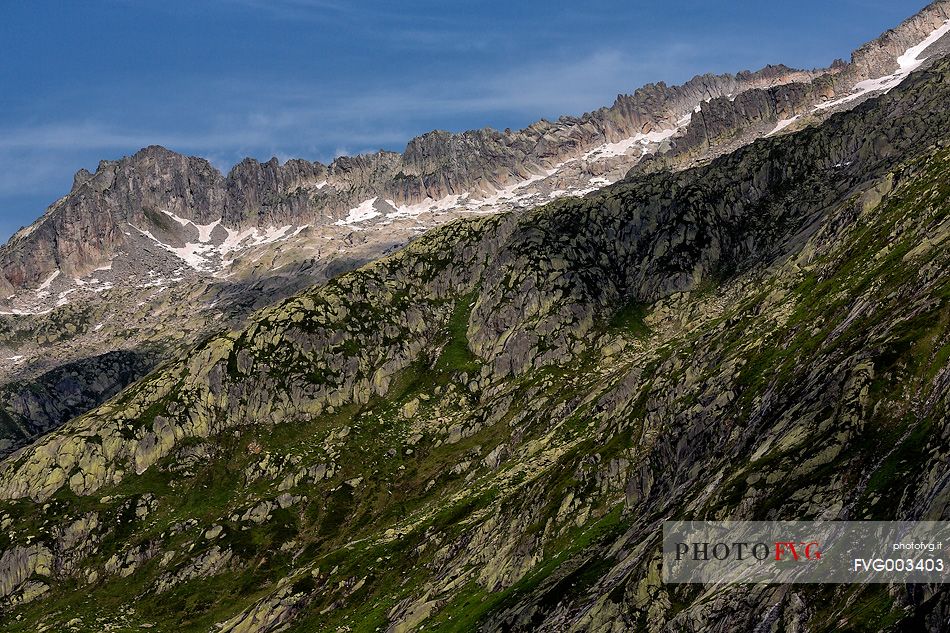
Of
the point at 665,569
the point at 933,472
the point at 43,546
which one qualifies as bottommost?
the point at 43,546

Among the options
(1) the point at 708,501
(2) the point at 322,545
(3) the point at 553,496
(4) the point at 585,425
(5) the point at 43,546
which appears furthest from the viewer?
(5) the point at 43,546

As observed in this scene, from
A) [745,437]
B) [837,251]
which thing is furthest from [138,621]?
[837,251]

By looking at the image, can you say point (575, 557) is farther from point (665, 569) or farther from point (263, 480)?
point (263, 480)

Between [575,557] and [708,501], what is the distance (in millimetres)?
25241

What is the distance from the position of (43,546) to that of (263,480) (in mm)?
51734

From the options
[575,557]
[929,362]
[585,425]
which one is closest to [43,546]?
[585,425]

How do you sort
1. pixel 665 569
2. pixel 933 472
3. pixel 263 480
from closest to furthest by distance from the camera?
pixel 933 472
pixel 665 569
pixel 263 480

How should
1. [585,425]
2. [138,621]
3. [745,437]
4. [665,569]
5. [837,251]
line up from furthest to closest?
1. [138,621]
2. [585,425]
3. [837,251]
4. [745,437]
5. [665,569]

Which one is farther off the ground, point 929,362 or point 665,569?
point 929,362

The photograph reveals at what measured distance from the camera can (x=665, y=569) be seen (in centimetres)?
5781

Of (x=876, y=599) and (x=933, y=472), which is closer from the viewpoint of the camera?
(x=876, y=599)

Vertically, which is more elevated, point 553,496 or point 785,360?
point 785,360

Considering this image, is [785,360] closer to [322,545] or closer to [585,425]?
[585,425]

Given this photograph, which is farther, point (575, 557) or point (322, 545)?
point (322, 545)
